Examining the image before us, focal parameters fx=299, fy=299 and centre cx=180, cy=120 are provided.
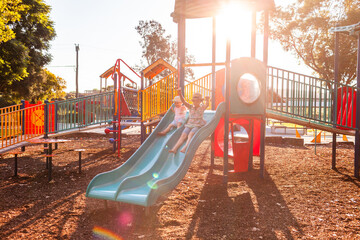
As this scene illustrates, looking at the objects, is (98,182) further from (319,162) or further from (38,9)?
(38,9)

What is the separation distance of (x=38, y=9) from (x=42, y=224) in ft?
88.8

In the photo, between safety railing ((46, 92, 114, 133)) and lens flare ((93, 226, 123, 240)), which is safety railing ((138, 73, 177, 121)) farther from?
lens flare ((93, 226, 123, 240))

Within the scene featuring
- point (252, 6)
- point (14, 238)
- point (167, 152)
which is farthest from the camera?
point (252, 6)

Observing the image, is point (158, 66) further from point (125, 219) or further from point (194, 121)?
point (125, 219)

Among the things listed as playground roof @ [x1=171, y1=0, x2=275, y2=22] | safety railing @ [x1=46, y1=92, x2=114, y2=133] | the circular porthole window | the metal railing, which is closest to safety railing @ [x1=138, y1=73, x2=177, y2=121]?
safety railing @ [x1=46, y1=92, x2=114, y2=133]

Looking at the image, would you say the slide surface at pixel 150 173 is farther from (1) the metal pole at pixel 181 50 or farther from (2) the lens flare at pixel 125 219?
(1) the metal pole at pixel 181 50

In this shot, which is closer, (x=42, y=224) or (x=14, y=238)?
(x=14, y=238)

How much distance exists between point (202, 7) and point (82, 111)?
5553 millimetres

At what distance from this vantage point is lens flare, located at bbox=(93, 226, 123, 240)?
3.99 metres

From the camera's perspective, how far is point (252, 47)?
825cm

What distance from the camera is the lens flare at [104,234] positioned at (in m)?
3.99

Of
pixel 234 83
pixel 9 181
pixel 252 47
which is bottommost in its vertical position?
pixel 9 181

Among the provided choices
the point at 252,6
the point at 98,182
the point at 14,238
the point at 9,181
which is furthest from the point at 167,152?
the point at 252,6

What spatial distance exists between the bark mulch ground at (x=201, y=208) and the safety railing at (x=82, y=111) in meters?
2.30
